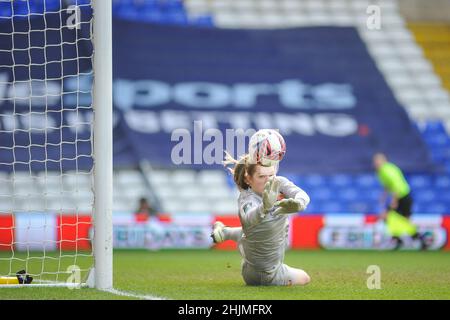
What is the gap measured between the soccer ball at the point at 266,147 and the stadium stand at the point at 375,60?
24.9 ft

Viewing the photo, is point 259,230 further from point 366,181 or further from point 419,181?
point 419,181

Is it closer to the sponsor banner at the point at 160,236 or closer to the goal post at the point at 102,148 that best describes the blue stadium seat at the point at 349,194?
the sponsor banner at the point at 160,236

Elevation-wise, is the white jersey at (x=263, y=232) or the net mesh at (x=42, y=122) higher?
the net mesh at (x=42, y=122)

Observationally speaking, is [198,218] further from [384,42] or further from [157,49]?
[384,42]

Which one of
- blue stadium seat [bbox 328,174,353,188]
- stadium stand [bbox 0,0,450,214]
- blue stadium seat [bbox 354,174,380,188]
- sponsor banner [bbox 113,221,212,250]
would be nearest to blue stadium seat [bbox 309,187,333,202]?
stadium stand [bbox 0,0,450,214]

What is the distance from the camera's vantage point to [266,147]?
6016 mm

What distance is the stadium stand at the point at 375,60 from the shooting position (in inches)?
575

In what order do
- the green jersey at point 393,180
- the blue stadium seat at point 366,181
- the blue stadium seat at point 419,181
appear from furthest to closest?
the blue stadium seat at point 419,181, the blue stadium seat at point 366,181, the green jersey at point 393,180

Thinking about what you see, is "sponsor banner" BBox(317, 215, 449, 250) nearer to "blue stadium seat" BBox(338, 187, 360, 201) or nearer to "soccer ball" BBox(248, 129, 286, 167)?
"blue stadium seat" BBox(338, 187, 360, 201)

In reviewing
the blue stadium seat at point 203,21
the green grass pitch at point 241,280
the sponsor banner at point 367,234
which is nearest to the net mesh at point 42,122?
the green grass pitch at point 241,280

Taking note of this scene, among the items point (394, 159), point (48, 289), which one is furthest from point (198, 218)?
point (48, 289)

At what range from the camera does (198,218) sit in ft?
41.8

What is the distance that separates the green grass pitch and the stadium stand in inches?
107

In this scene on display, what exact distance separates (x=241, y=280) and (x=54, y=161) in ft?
9.74
